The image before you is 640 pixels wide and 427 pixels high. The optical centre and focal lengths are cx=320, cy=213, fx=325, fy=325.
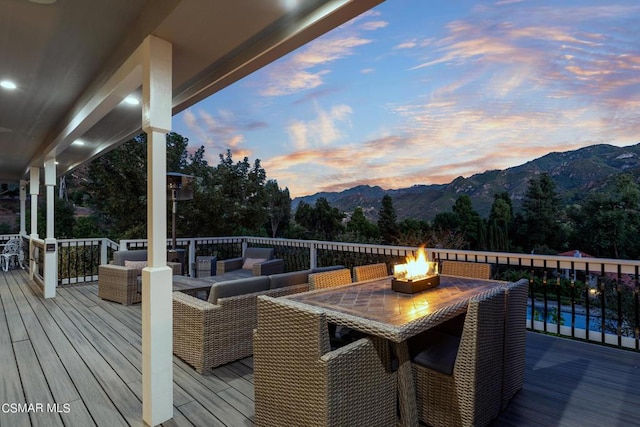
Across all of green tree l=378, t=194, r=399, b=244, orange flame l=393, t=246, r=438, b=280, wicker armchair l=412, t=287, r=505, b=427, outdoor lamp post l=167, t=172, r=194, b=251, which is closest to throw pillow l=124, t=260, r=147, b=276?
outdoor lamp post l=167, t=172, r=194, b=251

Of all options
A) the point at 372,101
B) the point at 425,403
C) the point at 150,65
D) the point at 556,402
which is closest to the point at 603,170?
the point at 372,101

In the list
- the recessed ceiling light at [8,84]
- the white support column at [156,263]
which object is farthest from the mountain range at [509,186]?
the recessed ceiling light at [8,84]

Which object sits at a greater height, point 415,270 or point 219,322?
point 415,270

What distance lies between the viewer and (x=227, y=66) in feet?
8.95

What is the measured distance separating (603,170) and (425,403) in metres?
16.2

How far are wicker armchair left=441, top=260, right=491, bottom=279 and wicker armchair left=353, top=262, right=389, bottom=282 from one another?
0.74 metres

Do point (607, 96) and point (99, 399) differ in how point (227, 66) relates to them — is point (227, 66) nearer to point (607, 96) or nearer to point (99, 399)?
point (99, 399)

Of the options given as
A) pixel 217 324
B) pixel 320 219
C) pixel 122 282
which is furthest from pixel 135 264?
pixel 320 219

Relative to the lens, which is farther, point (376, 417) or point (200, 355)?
point (200, 355)

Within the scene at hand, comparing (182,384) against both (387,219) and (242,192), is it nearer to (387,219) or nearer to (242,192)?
(242,192)

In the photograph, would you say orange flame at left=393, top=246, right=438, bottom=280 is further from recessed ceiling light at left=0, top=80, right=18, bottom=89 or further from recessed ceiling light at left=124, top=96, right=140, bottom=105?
recessed ceiling light at left=0, top=80, right=18, bottom=89

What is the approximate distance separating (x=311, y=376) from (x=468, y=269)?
2.42 meters

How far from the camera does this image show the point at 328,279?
2.98 m

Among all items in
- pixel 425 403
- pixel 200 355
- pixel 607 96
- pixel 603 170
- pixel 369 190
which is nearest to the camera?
pixel 425 403
